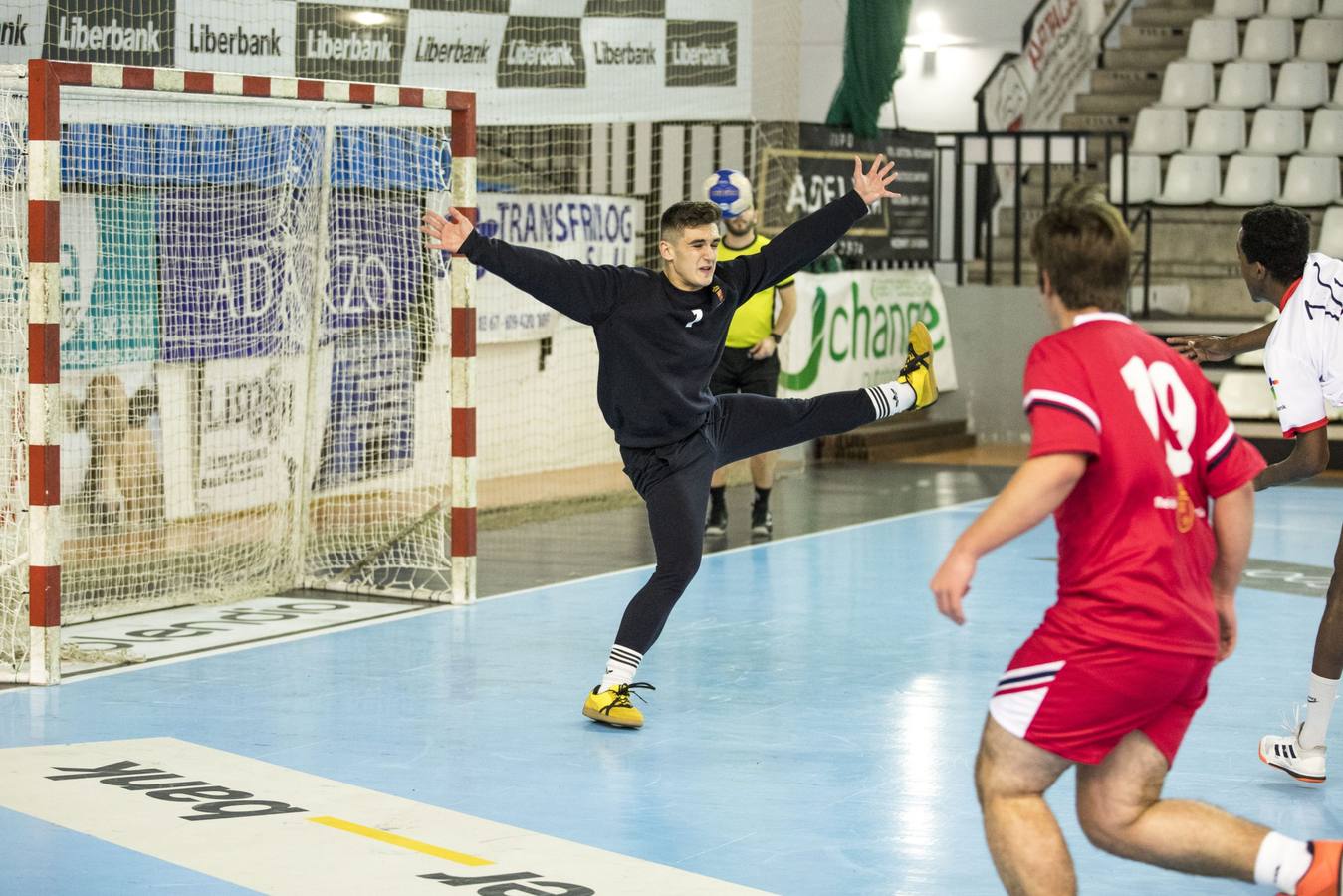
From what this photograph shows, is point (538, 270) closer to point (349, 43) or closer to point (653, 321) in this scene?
point (653, 321)

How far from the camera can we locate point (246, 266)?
10.3 meters

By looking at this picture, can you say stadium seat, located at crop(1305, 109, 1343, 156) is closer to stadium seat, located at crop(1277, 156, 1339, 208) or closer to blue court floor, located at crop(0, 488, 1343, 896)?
stadium seat, located at crop(1277, 156, 1339, 208)

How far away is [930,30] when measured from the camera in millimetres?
26734

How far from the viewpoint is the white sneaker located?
232 inches

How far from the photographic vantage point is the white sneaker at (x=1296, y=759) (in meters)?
5.90

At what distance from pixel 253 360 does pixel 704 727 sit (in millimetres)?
4571

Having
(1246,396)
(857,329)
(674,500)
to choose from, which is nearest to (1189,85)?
(1246,396)

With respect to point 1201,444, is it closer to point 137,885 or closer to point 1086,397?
point 1086,397

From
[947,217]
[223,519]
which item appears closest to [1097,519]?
[223,519]

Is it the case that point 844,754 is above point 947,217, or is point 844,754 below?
below

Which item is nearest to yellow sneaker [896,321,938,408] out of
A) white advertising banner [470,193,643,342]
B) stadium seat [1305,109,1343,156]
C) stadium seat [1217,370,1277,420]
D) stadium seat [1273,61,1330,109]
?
white advertising banner [470,193,643,342]

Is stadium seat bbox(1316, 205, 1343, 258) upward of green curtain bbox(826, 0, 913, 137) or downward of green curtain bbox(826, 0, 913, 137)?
downward

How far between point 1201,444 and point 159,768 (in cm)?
379

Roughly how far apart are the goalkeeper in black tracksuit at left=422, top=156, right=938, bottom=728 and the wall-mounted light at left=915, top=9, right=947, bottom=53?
20.7 m
